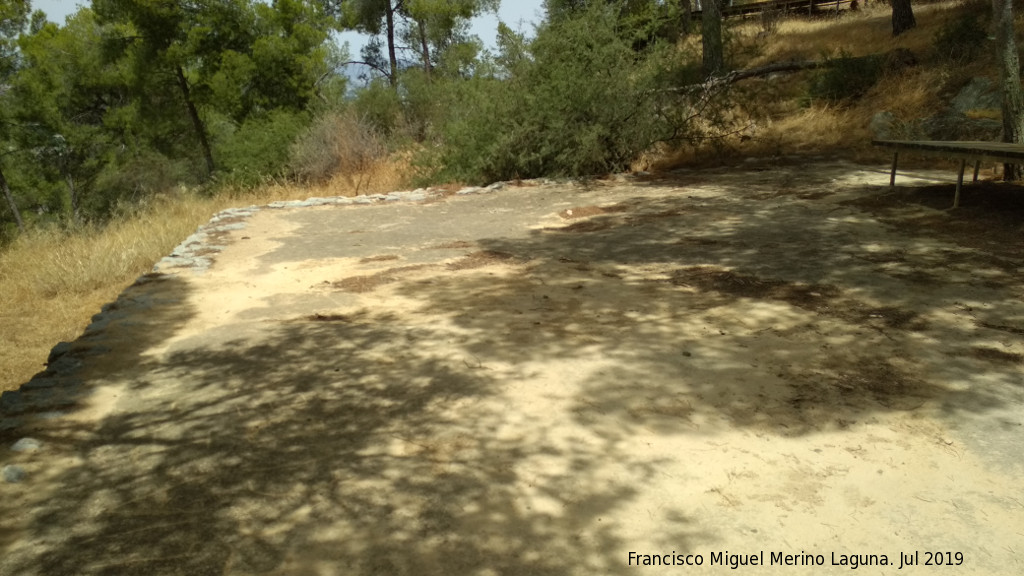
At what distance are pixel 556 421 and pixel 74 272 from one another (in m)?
6.93

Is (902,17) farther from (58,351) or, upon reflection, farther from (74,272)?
(58,351)

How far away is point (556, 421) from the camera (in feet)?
9.21

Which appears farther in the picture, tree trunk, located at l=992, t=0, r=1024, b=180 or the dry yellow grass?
tree trunk, located at l=992, t=0, r=1024, b=180

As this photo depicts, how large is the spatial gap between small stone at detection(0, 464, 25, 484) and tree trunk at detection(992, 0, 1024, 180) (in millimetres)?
8548

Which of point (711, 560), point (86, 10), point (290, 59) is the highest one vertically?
point (86, 10)

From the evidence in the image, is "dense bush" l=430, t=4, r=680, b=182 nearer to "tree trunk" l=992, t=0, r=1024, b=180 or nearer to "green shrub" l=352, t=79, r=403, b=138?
"tree trunk" l=992, t=0, r=1024, b=180

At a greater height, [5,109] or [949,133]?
[5,109]

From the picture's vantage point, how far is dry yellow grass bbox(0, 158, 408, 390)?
600 cm

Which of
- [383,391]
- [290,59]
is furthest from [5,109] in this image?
[383,391]

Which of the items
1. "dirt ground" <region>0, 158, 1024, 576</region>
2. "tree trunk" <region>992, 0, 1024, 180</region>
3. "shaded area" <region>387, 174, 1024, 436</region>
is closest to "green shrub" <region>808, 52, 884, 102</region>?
"tree trunk" <region>992, 0, 1024, 180</region>

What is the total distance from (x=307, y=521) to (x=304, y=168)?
13055 mm

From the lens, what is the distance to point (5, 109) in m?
20.4

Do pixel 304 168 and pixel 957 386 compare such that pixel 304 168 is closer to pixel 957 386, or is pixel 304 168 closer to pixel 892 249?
pixel 892 249

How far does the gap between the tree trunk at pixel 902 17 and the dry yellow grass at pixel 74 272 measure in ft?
37.3
